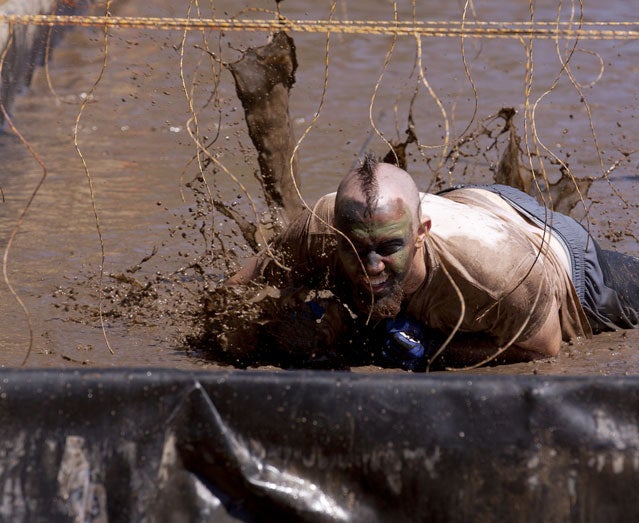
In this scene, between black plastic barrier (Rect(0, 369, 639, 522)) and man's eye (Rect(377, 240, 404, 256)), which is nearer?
black plastic barrier (Rect(0, 369, 639, 522))

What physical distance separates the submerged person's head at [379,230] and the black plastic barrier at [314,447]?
1.43 m

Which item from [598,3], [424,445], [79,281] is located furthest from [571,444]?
[598,3]

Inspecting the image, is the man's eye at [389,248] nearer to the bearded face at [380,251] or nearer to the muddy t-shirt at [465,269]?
the bearded face at [380,251]

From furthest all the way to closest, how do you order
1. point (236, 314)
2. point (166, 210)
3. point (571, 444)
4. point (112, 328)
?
point (166, 210), point (112, 328), point (236, 314), point (571, 444)

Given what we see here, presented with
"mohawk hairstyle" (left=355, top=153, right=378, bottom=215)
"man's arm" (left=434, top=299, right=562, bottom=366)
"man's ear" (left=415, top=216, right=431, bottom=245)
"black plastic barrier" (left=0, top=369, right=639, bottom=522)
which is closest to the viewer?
"black plastic barrier" (left=0, top=369, right=639, bottom=522)

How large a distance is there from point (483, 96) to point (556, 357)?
4.76m

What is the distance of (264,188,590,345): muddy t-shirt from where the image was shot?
13.6 feet

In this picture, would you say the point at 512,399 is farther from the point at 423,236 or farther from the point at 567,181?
the point at 567,181

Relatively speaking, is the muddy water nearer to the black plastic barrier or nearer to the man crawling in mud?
the man crawling in mud

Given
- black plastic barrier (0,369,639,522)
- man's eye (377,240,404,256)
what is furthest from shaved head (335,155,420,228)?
black plastic barrier (0,369,639,522)

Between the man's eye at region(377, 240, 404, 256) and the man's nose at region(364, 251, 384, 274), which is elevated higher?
the man's eye at region(377, 240, 404, 256)

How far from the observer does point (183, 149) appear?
790 centimetres

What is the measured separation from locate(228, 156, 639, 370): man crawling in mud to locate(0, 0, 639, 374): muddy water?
18 centimetres

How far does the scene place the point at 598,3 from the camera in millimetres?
11234
